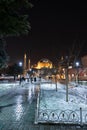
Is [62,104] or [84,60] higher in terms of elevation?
[84,60]

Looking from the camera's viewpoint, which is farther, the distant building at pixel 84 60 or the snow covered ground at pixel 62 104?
the distant building at pixel 84 60

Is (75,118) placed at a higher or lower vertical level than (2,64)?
lower

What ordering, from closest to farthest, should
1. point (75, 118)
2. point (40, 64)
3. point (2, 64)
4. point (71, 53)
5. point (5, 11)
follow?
point (5, 11) → point (75, 118) → point (2, 64) → point (71, 53) → point (40, 64)

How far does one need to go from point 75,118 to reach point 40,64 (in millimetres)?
167197

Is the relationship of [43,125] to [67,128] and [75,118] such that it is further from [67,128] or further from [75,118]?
[75,118]

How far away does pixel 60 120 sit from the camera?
10.9 m

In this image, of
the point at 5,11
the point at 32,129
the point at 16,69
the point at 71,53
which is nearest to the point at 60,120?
the point at 32,129

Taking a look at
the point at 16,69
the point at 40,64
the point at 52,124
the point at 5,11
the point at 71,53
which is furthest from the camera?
the point at 40,64

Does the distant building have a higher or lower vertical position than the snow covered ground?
higher

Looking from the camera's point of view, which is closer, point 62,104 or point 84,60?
point 62,104

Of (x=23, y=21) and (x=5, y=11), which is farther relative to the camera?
(x=23, y=21)

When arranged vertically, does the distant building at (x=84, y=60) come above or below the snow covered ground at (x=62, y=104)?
above

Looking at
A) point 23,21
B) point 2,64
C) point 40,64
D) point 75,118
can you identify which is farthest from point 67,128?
point 40,64

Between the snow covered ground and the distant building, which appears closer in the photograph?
the snow covered ground
